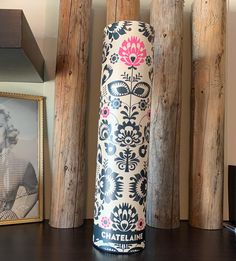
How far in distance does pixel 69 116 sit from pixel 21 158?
0.15m

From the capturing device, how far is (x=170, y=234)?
684 millimetres

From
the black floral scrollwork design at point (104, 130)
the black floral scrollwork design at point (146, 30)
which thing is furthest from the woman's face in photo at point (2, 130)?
the black floral scrollwork design at point (146, 30)

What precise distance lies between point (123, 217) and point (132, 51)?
11.3 inches

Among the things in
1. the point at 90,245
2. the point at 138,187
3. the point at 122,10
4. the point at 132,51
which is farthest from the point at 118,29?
the point at 90,245

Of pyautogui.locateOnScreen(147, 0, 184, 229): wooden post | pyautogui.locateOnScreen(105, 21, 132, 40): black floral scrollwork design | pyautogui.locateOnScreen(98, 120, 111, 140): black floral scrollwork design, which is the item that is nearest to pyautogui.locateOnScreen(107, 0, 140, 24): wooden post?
pyautogui.locateOnScreen(147, 0, 184, 229): wooden post

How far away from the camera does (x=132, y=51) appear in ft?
1.82

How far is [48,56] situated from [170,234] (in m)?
0.49

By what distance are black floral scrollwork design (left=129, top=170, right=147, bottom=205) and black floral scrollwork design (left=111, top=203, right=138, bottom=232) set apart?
2 cm

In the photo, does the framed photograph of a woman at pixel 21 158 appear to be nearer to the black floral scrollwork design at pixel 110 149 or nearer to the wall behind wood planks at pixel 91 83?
the wall behind wood planks at pixel 91 83

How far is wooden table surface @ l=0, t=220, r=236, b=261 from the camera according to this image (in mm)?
556

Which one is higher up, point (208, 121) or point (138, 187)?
point (208, 121)

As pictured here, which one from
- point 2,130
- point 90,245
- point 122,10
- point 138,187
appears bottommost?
point 90,245

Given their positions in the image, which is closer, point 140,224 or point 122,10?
point 140,224

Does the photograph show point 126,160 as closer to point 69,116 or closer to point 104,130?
point 104,130
